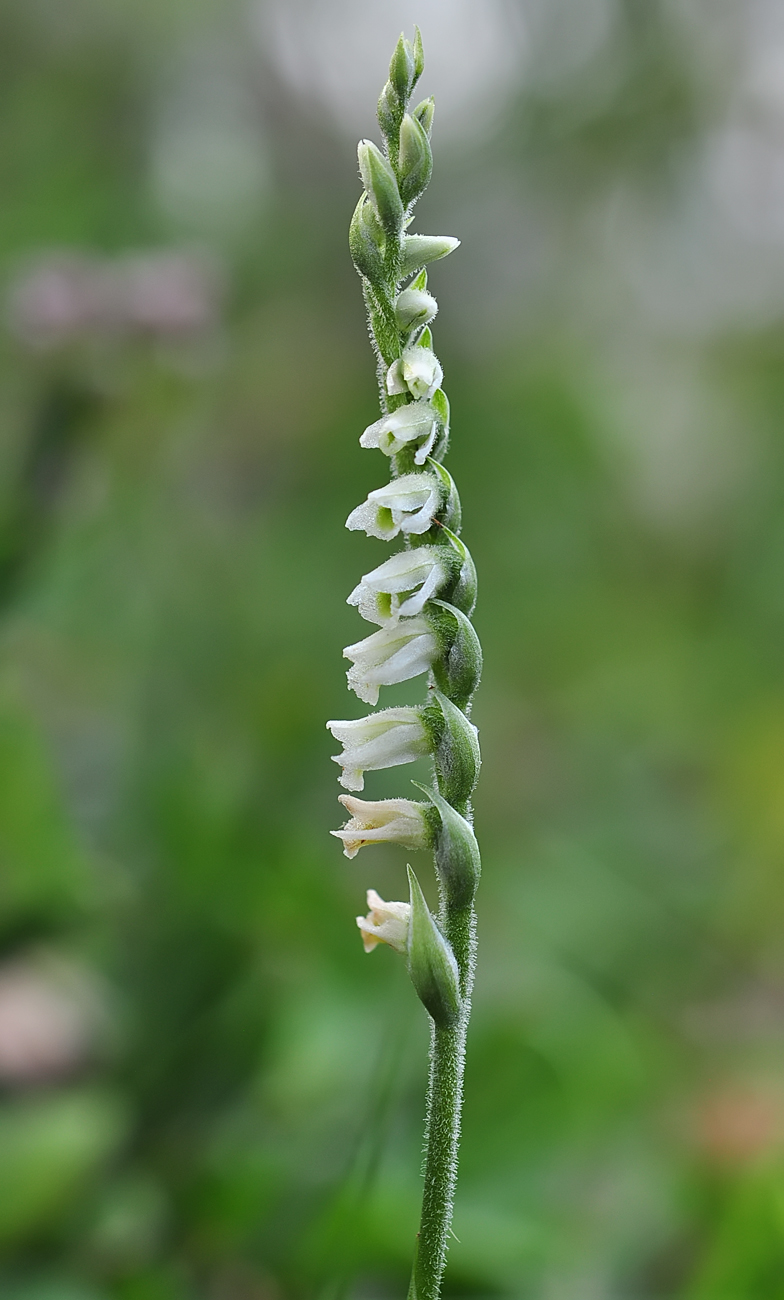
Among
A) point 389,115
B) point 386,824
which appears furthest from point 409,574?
point 389,115

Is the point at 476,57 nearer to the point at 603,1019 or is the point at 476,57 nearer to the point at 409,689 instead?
the point at 409,689

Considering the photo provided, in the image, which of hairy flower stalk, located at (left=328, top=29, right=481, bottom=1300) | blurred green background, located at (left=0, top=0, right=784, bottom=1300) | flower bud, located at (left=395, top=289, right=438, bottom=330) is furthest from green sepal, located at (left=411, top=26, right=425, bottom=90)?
blurred green background, located at (left=0, top=0, right=784, bottom=1300)

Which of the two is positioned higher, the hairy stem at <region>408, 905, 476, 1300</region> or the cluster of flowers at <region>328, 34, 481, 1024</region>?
the cluster of flowers at <region>328, 34, 481, 1024</region>

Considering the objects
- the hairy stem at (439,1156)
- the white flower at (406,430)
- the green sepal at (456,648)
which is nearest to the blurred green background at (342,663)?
the hairy stem at (439,1156)

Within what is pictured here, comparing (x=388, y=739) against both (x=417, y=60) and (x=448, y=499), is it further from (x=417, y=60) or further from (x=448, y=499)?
(x=417, y=60)

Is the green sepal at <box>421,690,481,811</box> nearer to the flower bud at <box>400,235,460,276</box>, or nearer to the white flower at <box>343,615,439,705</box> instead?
the white flower at <box>343,615,439,705</box>
